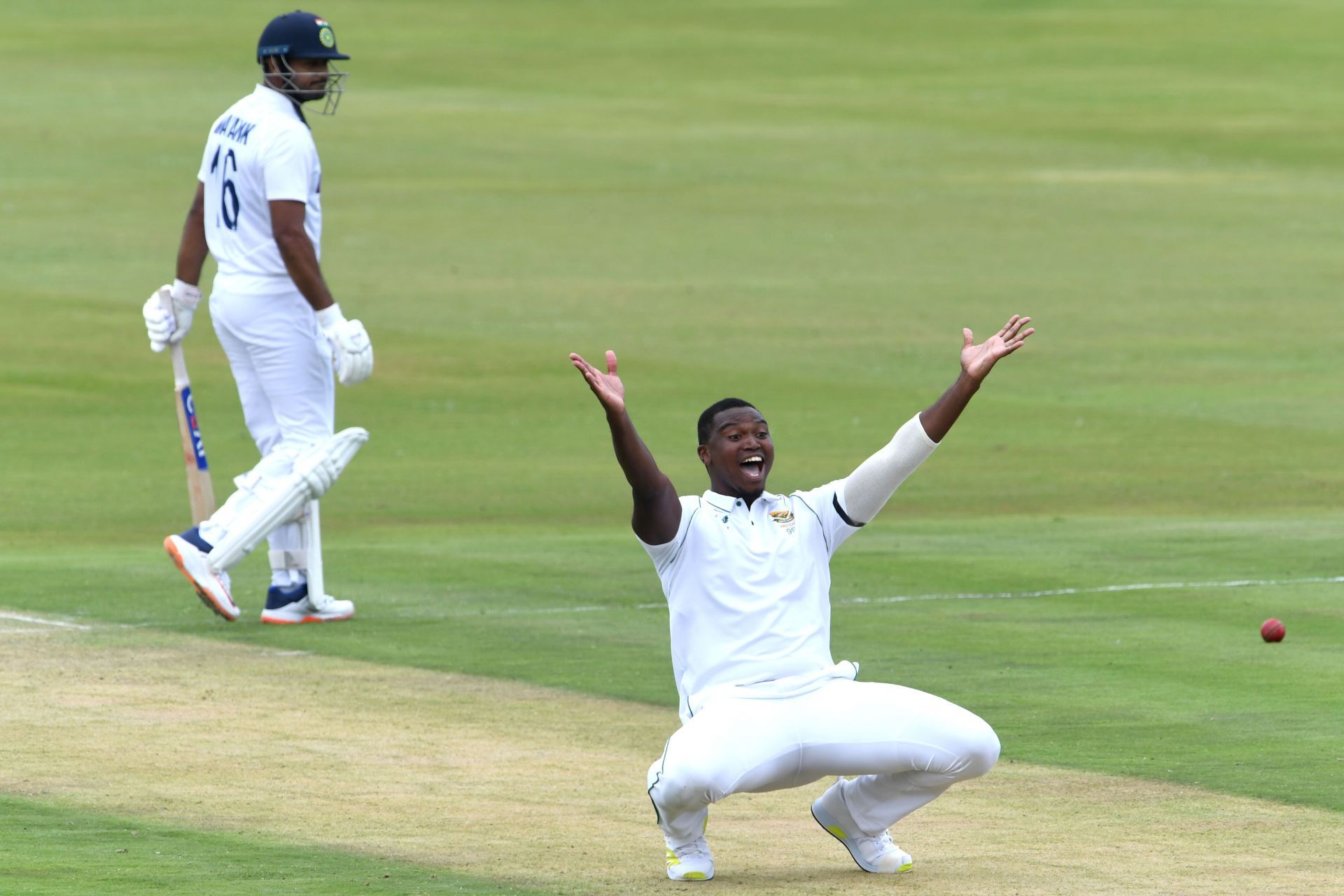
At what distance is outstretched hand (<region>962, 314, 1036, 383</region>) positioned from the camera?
6602 mm

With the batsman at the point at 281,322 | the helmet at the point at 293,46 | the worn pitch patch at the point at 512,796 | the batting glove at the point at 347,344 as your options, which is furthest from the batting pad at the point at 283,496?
the helmet at the point at 293,46

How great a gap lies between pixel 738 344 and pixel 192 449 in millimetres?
12487

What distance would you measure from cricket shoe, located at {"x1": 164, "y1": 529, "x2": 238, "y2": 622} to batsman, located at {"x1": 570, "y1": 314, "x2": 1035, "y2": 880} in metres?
4.21

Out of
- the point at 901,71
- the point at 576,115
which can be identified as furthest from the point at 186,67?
the point at 901,71

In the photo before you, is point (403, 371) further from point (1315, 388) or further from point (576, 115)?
point (576, 115)

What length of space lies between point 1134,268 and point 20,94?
861 inches

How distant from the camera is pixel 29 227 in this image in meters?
30.6

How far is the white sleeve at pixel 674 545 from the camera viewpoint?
21.4 ft

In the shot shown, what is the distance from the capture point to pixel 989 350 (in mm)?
6676

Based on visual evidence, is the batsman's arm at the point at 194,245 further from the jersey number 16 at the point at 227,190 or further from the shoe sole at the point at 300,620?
the shoe sole at the point at 300,620

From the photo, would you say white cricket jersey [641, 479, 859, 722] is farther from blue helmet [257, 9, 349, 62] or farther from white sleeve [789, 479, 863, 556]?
blue helmet [257, 9, 349, 62]

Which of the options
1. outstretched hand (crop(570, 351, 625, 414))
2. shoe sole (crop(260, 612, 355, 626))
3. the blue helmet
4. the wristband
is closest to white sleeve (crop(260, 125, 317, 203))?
the blue helmet

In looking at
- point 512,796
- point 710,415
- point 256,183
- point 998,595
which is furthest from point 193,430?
point 710,415

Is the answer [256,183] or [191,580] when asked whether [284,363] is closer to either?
[256,183]
